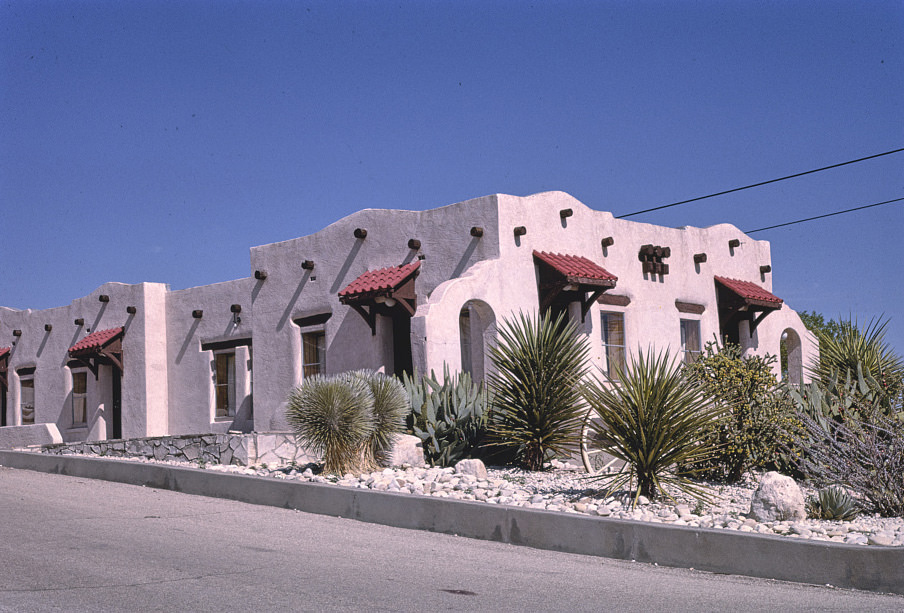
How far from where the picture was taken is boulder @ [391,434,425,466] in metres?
13.3

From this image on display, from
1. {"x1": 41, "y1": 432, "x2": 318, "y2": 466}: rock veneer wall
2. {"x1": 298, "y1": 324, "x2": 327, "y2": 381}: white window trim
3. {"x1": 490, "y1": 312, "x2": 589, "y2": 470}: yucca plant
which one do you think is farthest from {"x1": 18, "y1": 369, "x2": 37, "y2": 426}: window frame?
Answer: {"x1": 490, "y1": 312, "x2": 589, "y2": 470}: yucca plant

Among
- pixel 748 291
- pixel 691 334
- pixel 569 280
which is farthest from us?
pixel 748 291

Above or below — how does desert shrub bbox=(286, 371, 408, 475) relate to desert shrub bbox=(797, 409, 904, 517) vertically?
above

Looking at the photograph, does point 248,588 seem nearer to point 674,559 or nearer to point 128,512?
point 674,559

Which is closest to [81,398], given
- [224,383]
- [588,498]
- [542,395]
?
[224,383]

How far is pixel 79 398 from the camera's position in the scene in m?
26.8

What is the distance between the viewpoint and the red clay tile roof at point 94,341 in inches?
965

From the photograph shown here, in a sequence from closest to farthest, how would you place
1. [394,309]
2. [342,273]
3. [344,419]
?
[344,419]
[394,309]
[342,273]

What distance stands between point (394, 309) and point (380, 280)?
1046 mm

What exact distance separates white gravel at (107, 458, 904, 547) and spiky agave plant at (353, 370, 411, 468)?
0.36 meters

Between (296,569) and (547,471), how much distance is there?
20.9ft

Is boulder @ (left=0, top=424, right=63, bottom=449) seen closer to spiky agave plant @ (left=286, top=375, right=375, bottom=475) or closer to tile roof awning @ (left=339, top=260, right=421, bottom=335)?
tile roof awning @ (left=339, top=260, right=421, bottom=335)

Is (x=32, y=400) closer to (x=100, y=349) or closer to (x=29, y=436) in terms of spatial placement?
(x=29, y=436)

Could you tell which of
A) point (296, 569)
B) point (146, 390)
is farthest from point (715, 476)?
point (146, 390)
